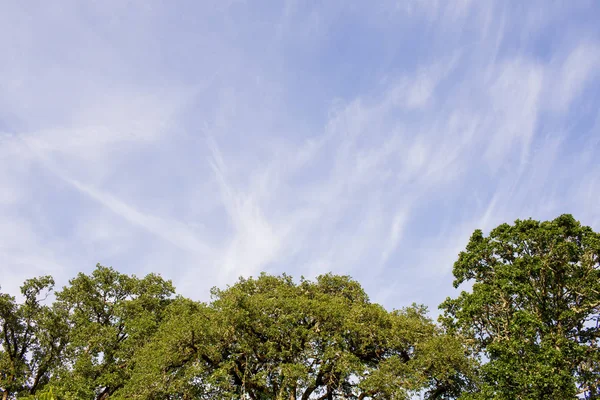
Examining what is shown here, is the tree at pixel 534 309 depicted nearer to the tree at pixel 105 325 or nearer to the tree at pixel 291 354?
the tree at pixel 291 354

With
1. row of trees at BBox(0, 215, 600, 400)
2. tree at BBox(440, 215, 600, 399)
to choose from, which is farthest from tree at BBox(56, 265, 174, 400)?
tree at BBox(440, 215, 600, 399)

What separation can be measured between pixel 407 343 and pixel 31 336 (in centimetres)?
2644

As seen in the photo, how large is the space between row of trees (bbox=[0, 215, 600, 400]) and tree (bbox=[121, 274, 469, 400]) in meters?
0.06

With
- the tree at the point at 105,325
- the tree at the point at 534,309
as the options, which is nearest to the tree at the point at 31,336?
the tree at the point at 105,325

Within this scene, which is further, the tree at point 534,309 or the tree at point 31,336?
the tree at point 31,336

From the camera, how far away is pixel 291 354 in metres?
22.0

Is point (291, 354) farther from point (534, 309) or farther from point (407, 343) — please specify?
point (534, 309)

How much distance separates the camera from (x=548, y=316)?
67.5ft

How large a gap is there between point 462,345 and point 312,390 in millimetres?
8044

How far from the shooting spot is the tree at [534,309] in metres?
18.1

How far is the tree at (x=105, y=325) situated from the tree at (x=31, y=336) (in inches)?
38.6

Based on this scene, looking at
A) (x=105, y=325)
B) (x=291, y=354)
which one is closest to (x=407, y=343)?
(x=291, y=354)

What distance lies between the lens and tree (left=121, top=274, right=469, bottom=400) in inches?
813

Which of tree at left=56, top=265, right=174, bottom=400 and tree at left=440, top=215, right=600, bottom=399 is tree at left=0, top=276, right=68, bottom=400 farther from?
tree at left=440, top=215, right=600, bottom=399
